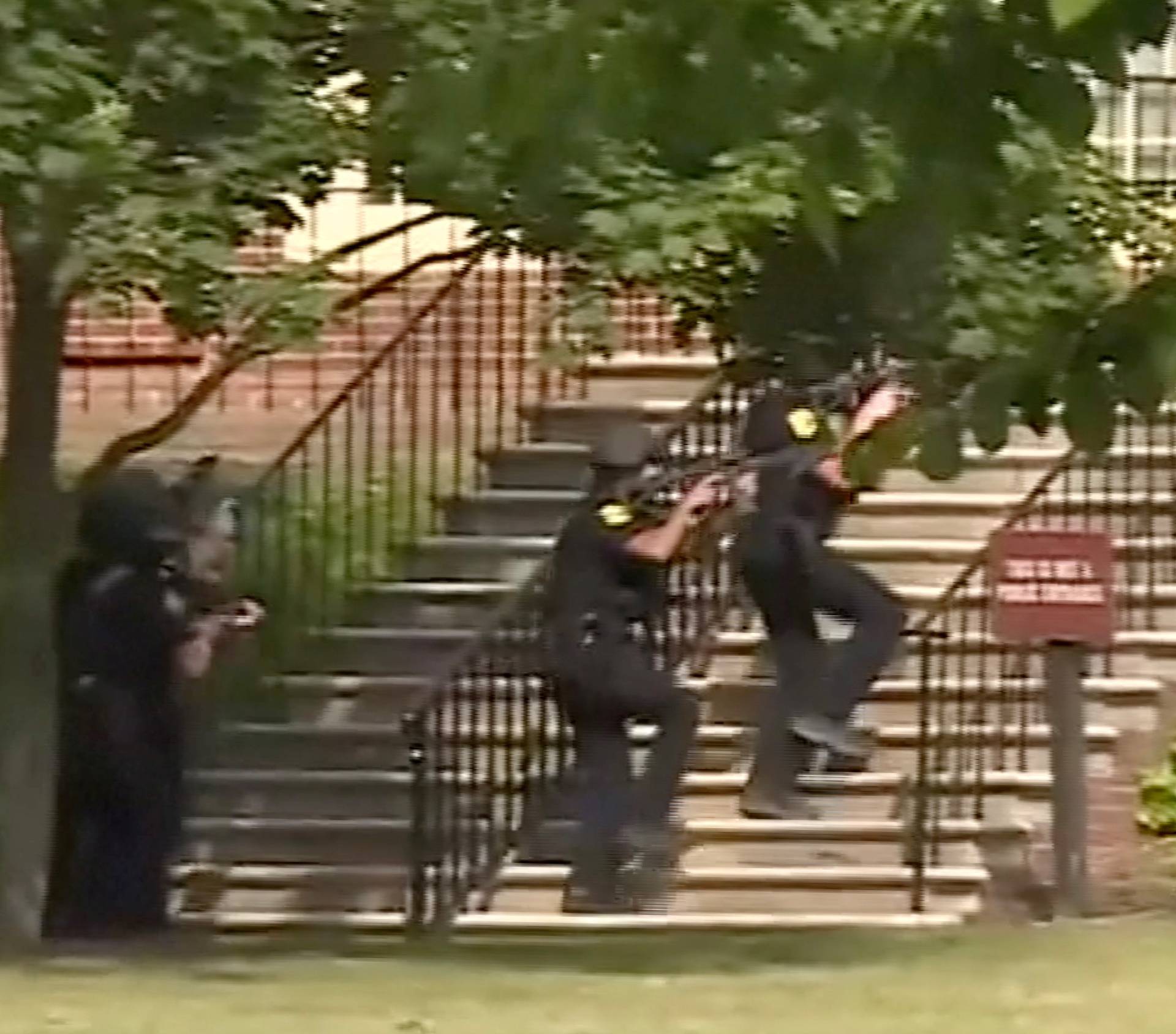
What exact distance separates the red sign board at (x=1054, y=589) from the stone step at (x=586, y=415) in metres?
3.59

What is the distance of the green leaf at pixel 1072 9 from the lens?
4.04 meters

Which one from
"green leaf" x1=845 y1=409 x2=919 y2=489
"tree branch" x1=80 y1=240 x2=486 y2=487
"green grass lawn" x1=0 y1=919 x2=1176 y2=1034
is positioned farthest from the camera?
"tree branch" x1=80 y1=240 x2=486 y2=487

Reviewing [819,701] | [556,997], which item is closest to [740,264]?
[556,997]

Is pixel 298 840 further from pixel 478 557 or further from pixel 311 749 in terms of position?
pixel 478 557

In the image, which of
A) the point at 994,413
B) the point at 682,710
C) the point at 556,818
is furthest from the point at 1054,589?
the point at 994,413

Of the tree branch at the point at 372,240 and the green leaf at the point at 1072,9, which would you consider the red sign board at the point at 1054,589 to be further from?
the green leaf at the point at 1072,9

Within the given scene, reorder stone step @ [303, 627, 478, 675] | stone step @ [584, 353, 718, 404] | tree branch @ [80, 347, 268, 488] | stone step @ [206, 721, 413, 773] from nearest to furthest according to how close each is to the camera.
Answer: tree branch @ [80, 347, 268, 488] → stone step @ [206, 721, 413, 773] → stone step @ [303, 627, 478, 675] → stone step @ [584, 353, 718, 404]

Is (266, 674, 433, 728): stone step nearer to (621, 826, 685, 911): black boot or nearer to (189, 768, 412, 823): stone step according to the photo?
(189, 768, 412, 823): stone step

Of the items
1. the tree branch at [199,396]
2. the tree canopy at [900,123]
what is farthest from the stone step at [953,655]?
the tree canopy at [900,123]

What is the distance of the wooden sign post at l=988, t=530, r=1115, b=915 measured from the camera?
1140cm

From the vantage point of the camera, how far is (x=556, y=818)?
12648 millimetres

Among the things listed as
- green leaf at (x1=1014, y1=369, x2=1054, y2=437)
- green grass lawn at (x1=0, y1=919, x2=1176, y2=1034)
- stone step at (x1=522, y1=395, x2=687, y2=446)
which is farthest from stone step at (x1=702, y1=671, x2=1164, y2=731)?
green leaf at (x1=1014, y1=369, x2=1054, y2=437)

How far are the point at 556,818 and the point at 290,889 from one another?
1.02 meters

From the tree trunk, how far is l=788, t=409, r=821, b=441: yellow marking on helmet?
2561mm
